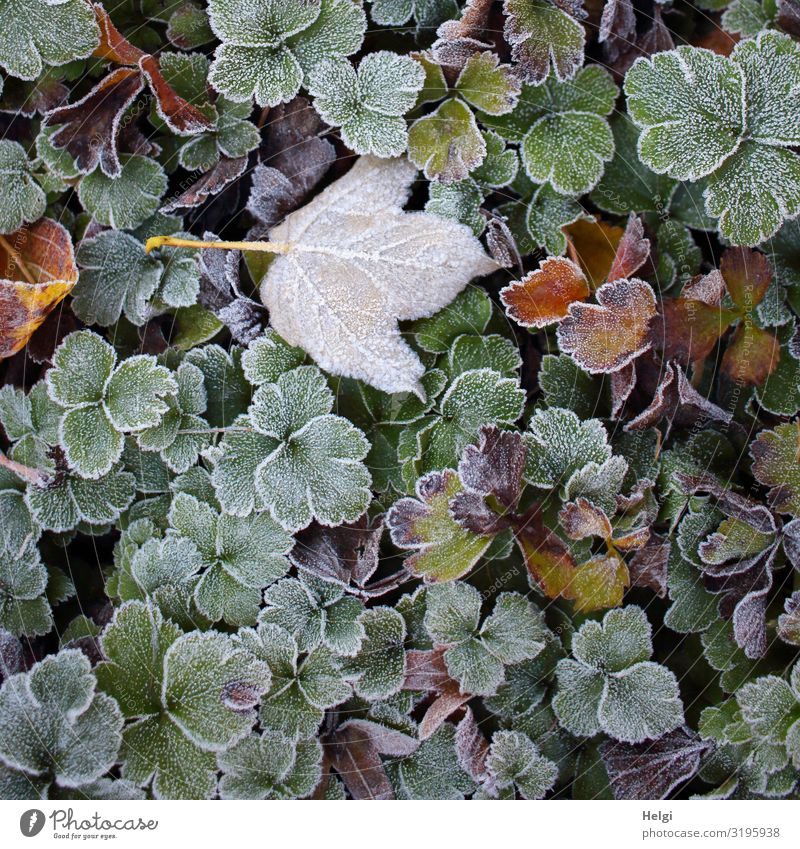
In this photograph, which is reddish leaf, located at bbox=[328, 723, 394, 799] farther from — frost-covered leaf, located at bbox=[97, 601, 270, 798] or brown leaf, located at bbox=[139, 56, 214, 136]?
brown leaf, located at bbox=[139, 56, 214, 136]

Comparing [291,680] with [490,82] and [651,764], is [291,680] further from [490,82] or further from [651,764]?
[490,82]

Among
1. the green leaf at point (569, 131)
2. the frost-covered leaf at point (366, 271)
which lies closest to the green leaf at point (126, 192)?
the frost-covered leaf at point (366, 271)

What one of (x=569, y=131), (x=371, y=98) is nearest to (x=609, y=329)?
(x=569, y=131)

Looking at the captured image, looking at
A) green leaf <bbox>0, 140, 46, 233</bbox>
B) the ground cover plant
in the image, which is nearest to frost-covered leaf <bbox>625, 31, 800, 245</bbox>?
the ground cover plant

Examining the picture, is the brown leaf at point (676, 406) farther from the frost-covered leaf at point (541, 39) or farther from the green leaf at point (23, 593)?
the green leaf at point (23, 593)

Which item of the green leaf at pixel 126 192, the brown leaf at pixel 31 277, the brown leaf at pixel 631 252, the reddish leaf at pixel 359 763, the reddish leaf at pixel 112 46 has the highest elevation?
the reddish leaf at pixel 112 46
